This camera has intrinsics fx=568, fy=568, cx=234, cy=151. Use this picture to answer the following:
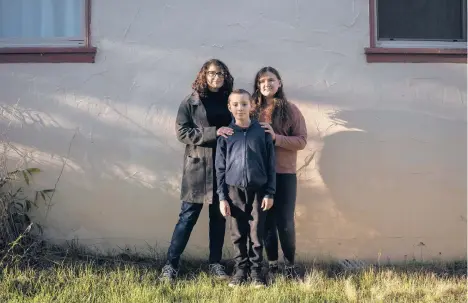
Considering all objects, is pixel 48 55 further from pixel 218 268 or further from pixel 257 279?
pixel 257 279

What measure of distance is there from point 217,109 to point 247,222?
943 mm

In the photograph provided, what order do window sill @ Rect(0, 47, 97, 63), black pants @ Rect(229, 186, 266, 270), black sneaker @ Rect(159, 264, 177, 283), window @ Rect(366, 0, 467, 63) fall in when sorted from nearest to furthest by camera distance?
black pants @ Rect(229, 186, 266, 270) < black sneaker @ Rect(159, 264, 177, 283) < window sill @ Rect(0, 47, 97, 63) < window @ Rect(366, 0, 467, 63)

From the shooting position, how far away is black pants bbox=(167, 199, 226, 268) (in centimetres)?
459

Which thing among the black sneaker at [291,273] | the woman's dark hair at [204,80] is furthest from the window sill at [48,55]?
the black sneaker at [291,273]

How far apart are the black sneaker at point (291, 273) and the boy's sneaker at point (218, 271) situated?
18.9 inches

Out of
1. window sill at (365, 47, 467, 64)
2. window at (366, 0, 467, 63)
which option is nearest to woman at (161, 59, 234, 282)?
window sill at (365, 47, 467, 64)

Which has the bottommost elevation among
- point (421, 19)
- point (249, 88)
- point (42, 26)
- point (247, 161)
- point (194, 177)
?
point (194, 177)

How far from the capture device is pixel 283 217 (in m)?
4.54

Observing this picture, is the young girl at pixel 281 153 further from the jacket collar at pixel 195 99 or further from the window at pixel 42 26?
the window at pixel 42 26

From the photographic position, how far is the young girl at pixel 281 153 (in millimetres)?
4531

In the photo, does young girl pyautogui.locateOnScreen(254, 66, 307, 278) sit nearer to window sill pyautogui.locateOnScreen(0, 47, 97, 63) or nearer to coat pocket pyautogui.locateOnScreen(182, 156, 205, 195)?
coat pocket pyautogui.locateOnScreen(182, 156, 205, 195)

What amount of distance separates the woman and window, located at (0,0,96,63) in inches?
47.6

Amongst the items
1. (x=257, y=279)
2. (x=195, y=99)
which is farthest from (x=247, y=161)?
(x=257, y=279)

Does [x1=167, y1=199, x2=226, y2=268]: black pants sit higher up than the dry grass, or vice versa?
[x1=167, y1=199, x2=226, y2=268]: black pants
